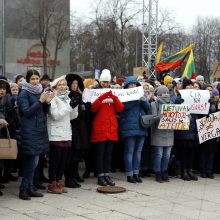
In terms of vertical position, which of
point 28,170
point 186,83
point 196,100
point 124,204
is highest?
point 186,83

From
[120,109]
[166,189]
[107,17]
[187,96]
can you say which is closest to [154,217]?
[166,189]

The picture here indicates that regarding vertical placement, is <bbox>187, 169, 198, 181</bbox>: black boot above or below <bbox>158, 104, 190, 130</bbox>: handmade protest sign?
below

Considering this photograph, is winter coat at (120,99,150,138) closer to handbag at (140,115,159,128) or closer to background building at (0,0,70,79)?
handbag at (140,115,159,128)

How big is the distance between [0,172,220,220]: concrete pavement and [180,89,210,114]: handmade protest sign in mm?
1574

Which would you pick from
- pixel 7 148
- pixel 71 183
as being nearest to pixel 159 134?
pixel 71 183

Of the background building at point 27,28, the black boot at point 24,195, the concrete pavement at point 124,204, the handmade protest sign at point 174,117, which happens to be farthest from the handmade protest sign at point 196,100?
the background building at point 27,28

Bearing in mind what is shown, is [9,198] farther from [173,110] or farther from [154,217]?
[173,110]

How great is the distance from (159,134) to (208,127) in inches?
45.7

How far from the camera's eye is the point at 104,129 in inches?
348

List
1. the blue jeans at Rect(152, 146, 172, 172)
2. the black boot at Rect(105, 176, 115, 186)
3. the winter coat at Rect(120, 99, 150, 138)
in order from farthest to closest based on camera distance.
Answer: the blue jeans at Rect(152, 146, 172, 172)
the winter coat at Rect(120, 99, 150, 138)
the black boot at Rect(105, 176, 115, 186)

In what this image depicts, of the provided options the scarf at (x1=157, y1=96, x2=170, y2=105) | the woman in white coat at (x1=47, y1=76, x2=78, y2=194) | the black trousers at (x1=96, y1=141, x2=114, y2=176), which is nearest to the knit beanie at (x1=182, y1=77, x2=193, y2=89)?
the scarf at (x1=157, y1=96, x2=170, y2=105)

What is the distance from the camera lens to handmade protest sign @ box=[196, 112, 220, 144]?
9.93m

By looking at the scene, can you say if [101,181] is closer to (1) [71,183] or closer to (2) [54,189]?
(1) [71,183]

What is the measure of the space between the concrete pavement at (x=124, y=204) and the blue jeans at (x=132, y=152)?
30cm
